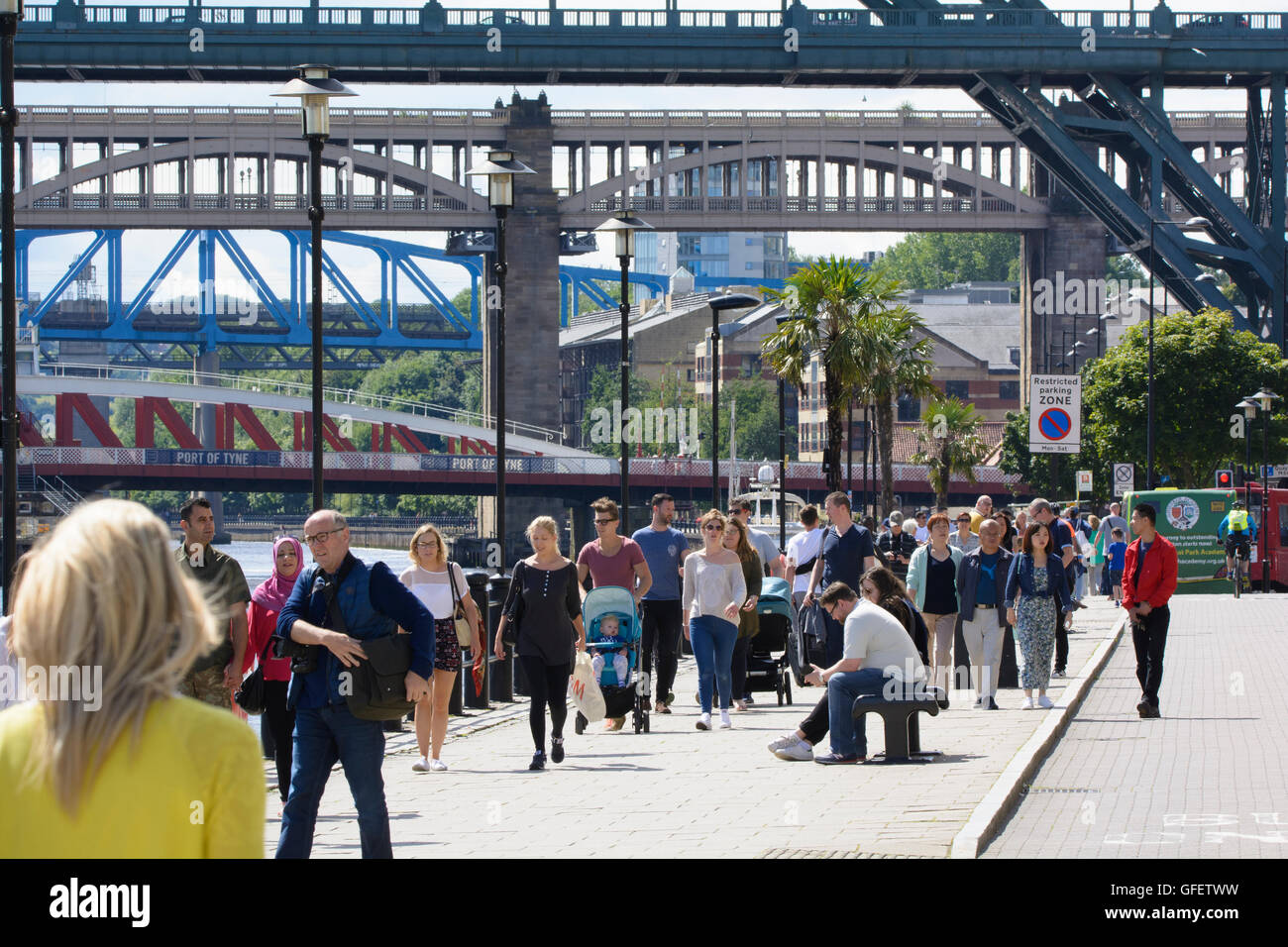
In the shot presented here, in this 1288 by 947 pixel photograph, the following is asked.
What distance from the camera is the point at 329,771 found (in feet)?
26.9

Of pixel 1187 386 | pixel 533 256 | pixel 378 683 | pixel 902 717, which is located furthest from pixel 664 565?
pixel 533 256

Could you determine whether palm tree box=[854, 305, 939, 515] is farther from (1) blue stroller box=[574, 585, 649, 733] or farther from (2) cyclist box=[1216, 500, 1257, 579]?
(1) blue stroller box=[574, 585, 649, 733]

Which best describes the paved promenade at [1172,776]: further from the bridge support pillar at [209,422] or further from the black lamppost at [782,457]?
the bridge support pillar at [209,422]

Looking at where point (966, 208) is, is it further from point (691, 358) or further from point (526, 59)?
point (691, 358)

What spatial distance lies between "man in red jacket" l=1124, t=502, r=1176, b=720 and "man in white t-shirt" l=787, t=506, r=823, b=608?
3.87 metres

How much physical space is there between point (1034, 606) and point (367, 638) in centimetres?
972

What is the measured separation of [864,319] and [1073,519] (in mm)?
6356

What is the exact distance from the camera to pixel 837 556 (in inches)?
667

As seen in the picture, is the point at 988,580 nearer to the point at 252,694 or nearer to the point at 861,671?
the point at 861,671

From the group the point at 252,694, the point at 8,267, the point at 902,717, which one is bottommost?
the point at 902,717

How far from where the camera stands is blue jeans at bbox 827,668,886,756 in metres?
13.2

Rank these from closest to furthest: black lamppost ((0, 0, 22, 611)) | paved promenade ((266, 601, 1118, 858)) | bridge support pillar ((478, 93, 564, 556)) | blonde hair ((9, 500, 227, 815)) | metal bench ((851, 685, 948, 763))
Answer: blonde hair ((9, 500, 227, 815)) < paved promenade ((266, 601, 1118, 858)) < metal bench ((851, 685, 948, 763)) < black lamppost ((0, 0, 22, 611)) < bridge support pillar ((478, 93, 564, 556))
